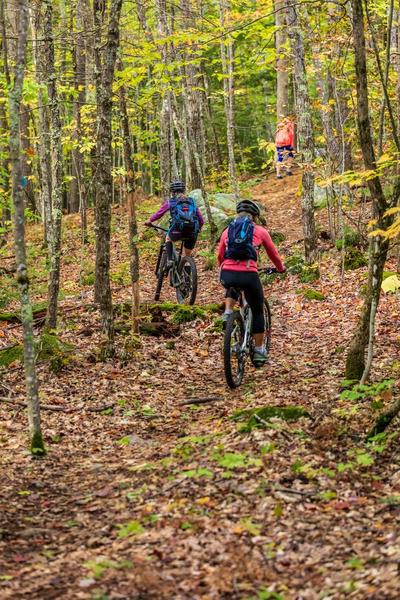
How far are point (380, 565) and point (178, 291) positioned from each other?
9.11 m

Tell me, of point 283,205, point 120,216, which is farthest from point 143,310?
point 120,216

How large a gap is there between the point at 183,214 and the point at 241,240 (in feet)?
14.3

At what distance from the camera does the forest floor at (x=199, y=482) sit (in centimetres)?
401

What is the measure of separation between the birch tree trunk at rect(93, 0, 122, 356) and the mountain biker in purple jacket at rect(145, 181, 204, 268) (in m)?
2.74

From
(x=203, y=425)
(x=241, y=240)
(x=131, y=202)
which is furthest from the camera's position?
(x=131, y=202)

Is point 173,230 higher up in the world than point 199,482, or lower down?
higher up

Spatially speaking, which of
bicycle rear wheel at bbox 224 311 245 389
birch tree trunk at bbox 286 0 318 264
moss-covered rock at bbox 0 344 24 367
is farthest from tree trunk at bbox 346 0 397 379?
moss-covered rock at bbox 0 344 24 367

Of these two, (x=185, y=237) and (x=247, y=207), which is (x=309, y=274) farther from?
(x=247, y=207)

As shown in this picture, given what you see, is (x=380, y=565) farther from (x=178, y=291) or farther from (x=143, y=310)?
(x=178, y=291)

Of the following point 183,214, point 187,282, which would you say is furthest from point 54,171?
point 187,282

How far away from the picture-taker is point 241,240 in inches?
310

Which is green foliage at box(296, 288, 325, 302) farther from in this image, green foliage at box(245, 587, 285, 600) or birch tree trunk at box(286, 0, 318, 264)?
green foliage at box(245, 587, 285, 600)

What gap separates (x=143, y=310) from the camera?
36.6 feet

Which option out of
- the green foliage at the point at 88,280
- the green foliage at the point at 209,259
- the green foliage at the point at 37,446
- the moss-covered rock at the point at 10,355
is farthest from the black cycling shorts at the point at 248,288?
the green foliage at the point at 88,280
